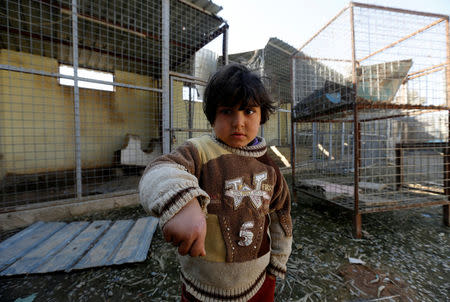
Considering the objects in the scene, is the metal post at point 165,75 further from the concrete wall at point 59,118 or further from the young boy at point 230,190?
the young boy at point 230,190

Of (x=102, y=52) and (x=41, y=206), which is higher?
(x=102, y=52)

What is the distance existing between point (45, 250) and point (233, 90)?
2.74 m

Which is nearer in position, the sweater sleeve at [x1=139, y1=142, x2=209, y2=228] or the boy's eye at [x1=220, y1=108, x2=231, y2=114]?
the sweater sleeve at [x1=139, y1=142, x2=209, y2=228]

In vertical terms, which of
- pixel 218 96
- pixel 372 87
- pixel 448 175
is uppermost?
pixel 372 87

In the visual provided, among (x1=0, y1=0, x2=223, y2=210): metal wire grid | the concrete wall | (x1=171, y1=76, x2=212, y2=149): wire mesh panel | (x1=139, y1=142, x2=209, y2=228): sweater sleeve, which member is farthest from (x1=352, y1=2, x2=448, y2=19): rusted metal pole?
the concrete wall

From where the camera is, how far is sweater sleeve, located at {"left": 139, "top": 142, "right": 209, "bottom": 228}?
471 mm

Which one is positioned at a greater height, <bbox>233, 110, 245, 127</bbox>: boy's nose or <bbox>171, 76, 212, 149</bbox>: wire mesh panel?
<bbox>171, 76, 212, 149</bbox>: wire mesh panel

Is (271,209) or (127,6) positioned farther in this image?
(127,6)

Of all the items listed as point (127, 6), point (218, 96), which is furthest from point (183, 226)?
point (127, 6)

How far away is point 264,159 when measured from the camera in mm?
1014

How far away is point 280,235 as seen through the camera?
105 cm

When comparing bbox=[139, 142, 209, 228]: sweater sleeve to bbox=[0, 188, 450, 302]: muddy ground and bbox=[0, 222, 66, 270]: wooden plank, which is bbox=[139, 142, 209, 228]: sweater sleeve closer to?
bbox=[0, 188, 450, 302]: muddy ground

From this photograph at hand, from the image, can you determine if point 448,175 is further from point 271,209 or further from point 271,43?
point 271,43

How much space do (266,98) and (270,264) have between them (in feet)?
2.93
